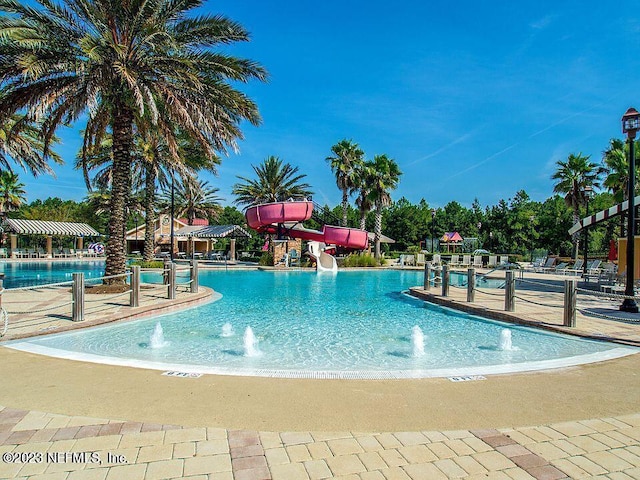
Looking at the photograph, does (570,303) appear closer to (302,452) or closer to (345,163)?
(302,452)

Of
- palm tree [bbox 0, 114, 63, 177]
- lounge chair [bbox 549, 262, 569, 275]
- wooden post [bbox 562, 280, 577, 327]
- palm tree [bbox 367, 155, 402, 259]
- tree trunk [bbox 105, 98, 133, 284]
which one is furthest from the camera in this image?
palm tree [bbox 367, 155, 402, 259]

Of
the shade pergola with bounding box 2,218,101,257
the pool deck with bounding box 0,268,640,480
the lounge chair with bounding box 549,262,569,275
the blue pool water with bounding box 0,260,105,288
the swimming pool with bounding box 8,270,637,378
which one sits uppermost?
the shade pergola with bounding box 2,218,101,257

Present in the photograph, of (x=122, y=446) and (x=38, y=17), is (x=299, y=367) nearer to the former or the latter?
(x=122, y=446)

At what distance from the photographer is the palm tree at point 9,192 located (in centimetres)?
3869

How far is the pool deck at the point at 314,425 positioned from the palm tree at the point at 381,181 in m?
29.4

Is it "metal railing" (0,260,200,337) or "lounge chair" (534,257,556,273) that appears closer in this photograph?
"metal railing" (0,260,200,337)

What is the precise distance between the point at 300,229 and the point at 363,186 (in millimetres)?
7890

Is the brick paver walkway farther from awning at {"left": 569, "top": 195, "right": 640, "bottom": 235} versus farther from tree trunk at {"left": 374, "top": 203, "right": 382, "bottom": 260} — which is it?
tree trunk at {"left": 374, "top": 203, "right": 382, "bottom": 260}

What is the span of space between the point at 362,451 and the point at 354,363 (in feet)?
11.3

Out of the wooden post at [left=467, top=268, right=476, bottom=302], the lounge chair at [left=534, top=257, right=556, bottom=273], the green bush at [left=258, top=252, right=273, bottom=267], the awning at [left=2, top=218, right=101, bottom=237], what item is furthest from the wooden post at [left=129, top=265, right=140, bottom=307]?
the awning at [left=2, top=218, right=101, bottom=237]

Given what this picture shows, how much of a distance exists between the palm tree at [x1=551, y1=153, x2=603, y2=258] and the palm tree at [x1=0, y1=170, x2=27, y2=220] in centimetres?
4686

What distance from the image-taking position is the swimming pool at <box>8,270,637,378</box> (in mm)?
5801

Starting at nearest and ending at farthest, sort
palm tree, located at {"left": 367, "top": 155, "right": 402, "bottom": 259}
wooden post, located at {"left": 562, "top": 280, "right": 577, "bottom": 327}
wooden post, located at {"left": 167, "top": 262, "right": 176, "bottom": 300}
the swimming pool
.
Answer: the swimming pool
wooden post, located at {"left": 562, "top": 280, "right": 577, "bottom": 327}
wooden post, located at {"left": 167, "top": 262, "right": 176, "bottom": 300}
palm tree, located at {"left": 367, "top": 155, "right": 402, "bottom": 259}

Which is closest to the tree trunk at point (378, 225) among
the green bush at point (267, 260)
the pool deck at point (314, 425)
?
the green bush at point (267, 260)
